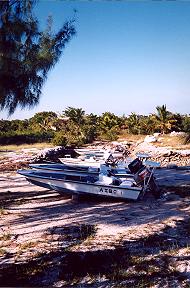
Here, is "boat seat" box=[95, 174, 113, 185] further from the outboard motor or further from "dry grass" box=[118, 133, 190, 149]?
"dry grass" box=[118, 133, 190, 149]

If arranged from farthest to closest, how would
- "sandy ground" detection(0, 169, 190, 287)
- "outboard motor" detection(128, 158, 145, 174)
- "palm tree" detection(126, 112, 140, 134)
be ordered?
"palm tree" detection(126, 112, 140, 134), "outboard motor" detection(128, 158, 145, 174), "sandy ground" detection(0, 169, 190, 287)

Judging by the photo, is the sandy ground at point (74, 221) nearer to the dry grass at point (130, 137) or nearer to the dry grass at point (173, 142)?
the dry grass at point (173, 142)

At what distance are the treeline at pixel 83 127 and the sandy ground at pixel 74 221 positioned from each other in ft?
66.7

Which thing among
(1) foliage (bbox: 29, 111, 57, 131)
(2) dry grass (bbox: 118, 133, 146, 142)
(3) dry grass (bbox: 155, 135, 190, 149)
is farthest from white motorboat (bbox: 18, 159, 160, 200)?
(1) foliage (bbox: 29, 111, 57, 131)

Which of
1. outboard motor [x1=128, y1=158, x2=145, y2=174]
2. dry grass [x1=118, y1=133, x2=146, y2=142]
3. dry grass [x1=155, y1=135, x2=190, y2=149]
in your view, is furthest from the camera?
dry grass [x1=118, y1=133, x2=146, y2=142]

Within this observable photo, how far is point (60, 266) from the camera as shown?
7238 mm

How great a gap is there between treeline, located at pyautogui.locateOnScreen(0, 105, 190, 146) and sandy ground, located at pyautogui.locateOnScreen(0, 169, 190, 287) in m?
20.3

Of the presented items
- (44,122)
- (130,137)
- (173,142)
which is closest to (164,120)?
(130,137)

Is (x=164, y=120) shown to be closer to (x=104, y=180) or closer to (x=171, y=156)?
(x=171, y=156)

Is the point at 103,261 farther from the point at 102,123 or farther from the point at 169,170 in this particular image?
the point at 102,123

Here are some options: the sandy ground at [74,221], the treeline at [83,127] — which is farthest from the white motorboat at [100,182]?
the treeline at [83,127]

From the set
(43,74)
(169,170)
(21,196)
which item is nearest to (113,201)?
(21,196)

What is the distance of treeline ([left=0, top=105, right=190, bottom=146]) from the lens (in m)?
38.1

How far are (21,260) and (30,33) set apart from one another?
736 cm
